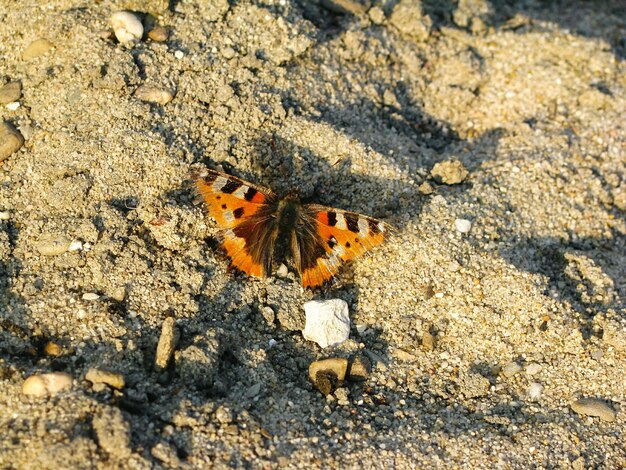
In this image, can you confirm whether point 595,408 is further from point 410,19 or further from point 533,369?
point 410,19

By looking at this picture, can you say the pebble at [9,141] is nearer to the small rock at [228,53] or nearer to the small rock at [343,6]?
the small rock at [228,53]

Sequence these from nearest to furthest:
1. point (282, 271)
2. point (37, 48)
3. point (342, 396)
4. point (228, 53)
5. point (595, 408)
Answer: point (342, 396), point (595, 408), point (282, 271), point (37, 48), point (228, 53)

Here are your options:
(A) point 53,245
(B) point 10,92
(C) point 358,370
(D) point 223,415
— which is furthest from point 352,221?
(B) point 10,92

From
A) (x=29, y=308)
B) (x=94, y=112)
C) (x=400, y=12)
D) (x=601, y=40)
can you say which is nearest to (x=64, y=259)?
(x=29, y=308)

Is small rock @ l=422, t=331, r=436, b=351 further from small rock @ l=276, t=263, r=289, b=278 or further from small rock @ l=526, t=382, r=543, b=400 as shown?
small rock @ l=276, t=263, r=289, b=278

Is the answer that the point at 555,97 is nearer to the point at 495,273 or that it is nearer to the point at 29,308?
the point at 495,273

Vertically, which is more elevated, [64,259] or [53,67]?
[53,67]
